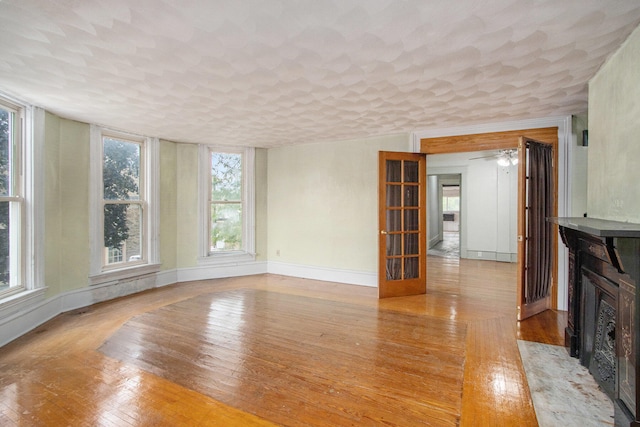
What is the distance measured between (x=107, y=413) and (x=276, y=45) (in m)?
2.69

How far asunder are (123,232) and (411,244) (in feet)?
14.4

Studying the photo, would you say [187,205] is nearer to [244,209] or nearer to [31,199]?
[244,209]

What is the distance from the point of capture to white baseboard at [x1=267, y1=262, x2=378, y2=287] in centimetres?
526

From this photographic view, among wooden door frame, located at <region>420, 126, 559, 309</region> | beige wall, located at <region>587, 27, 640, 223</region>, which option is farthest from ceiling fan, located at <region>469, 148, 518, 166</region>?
beige wall, located at <region>587, 27, 640, 223</region>

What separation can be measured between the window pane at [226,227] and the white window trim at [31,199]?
255 centimetres

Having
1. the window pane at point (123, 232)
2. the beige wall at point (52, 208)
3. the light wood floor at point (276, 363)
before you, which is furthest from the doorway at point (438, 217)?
the beige wall at point (52, 208)

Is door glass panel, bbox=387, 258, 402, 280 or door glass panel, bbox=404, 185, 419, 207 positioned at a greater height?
door glass panel, bbox=404, 185, 419, 207

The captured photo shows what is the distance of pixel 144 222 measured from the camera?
5.11 metres

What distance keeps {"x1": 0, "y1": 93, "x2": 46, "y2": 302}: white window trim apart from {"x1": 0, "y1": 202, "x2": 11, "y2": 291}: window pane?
0.15 meters

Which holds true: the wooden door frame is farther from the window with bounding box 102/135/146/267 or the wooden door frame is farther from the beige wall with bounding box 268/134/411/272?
the window with bounding box 102/135/146/267

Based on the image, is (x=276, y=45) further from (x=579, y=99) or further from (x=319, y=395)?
(x=579, y=99)

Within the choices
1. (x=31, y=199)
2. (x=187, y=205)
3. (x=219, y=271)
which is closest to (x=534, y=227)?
(x=219, y=271)

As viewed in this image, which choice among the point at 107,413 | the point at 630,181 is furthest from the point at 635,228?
the point at 107,413

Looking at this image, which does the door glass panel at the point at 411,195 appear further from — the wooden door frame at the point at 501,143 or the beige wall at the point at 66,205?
the beige wall at the point at 66,205
